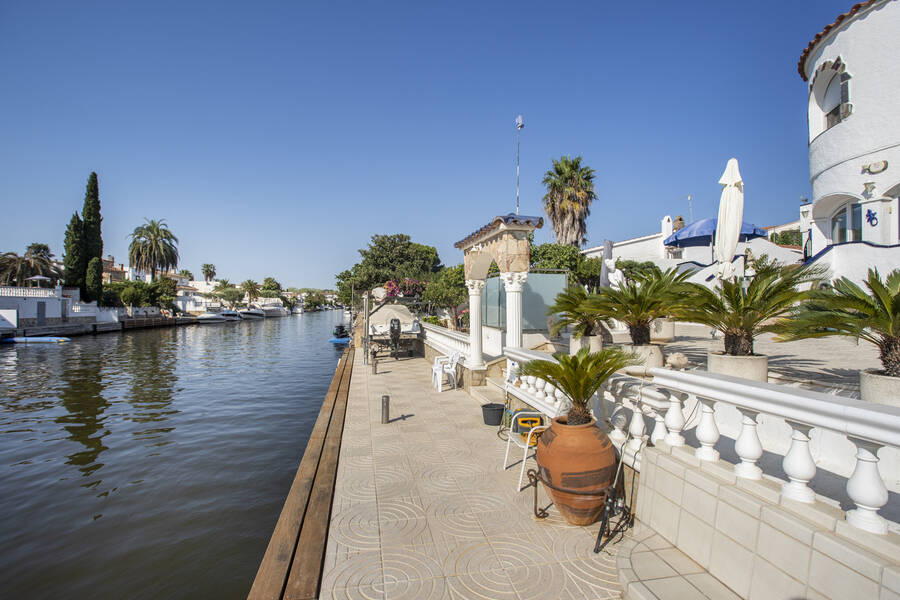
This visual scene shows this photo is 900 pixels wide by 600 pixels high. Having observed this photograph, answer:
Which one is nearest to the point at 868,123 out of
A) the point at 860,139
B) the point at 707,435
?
the point at 860,139

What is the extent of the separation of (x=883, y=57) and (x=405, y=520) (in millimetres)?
15709

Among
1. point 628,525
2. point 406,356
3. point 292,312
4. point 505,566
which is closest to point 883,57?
point 628,525

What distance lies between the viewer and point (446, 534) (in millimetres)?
3703

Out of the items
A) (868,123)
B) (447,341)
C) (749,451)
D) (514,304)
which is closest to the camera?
(749,451)

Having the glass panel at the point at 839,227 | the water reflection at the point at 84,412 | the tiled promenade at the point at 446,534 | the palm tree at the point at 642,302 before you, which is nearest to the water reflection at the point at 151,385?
the water reflection at the point at 84,412

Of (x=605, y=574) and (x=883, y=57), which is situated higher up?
(x=883, y=57)

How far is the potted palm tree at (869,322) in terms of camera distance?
3.09 meters

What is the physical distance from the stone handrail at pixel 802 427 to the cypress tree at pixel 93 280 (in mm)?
55437

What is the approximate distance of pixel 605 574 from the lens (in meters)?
3.08

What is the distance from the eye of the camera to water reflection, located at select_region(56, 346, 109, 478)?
8.11 metres

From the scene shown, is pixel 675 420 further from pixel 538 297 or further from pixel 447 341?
pixel 447 341

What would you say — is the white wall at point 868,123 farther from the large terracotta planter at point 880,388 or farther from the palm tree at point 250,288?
the palm tree at point 250,288

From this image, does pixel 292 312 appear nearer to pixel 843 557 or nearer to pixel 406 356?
pixel 406 356

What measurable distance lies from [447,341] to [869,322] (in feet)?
34.7
